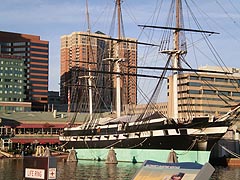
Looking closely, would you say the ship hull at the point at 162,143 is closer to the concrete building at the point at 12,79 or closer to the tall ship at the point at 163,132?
the tall ship at the point at 163,132

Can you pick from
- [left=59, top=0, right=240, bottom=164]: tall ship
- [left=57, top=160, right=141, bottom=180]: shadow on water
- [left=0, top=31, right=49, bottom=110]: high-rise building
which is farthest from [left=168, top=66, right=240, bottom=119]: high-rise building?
[left=57, top=160, right=141, bottom=180]: shadow on water

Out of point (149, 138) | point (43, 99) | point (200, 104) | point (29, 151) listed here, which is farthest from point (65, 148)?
point (43, 99)

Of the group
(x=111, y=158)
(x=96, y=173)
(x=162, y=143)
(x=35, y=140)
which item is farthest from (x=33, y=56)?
(x=96, y=173)

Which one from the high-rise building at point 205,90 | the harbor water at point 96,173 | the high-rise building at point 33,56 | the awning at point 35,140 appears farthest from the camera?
the high-rise building at point 33,56

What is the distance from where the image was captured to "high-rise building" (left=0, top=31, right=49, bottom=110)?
191375mm

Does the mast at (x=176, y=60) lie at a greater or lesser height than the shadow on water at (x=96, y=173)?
greater

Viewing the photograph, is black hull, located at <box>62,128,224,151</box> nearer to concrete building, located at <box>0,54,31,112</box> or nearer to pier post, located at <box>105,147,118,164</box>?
pier post, located at <box>105,147,118,164</box>

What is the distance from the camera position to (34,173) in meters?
20.0

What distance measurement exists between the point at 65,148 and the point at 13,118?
35.4 metres

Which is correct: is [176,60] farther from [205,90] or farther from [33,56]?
[33,56]

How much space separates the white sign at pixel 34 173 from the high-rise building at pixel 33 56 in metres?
171

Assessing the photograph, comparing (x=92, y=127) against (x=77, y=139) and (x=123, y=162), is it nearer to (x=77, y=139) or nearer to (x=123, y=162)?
(x=77, y=139)

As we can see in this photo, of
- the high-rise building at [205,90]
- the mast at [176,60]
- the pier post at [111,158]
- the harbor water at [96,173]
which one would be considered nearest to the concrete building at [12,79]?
the high-rise building at [205,90]

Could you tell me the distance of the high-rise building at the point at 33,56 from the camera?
628 feet
